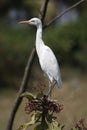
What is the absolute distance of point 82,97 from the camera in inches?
542

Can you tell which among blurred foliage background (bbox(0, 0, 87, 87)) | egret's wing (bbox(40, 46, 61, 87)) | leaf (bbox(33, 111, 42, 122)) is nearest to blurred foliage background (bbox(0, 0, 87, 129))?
blurred foliage background (bbox(0, 0, 87, 87))

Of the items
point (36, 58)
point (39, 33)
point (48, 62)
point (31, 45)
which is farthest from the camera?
point (31, 45)

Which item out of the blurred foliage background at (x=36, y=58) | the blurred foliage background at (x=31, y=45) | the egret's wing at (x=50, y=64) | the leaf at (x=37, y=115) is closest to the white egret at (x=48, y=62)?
the egret's wing at (x=50, y=64)

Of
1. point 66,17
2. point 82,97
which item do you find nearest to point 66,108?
point 82,97

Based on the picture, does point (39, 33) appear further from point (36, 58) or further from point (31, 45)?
point (31, 45)

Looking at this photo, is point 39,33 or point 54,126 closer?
point 54,126

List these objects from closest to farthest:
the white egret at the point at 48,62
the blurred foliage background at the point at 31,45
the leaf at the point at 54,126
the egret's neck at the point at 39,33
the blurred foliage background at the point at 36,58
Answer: the leaf at the point at 54,126 < the white egret at the point at 48,62 < the egret's neck at the point at 39,33 < the blurred foliage background at the point at 36,58 < the blurred foliage background at the point at 31,45

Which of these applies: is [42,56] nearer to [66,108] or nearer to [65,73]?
[66,108]

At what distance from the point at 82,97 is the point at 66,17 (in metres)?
9.69

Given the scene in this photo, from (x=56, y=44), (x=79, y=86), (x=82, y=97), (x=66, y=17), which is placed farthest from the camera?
(x=66, y=17)

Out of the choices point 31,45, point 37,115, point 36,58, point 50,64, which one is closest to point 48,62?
point 50,64

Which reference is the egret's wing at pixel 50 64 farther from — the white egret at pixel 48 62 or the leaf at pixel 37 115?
the leaf at pixel 37 115

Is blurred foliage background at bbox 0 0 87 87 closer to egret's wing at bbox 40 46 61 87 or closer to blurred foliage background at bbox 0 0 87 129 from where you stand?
blurred foliage background at bbox 0 0 87 129

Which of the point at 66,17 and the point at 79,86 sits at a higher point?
the point at 66,17
